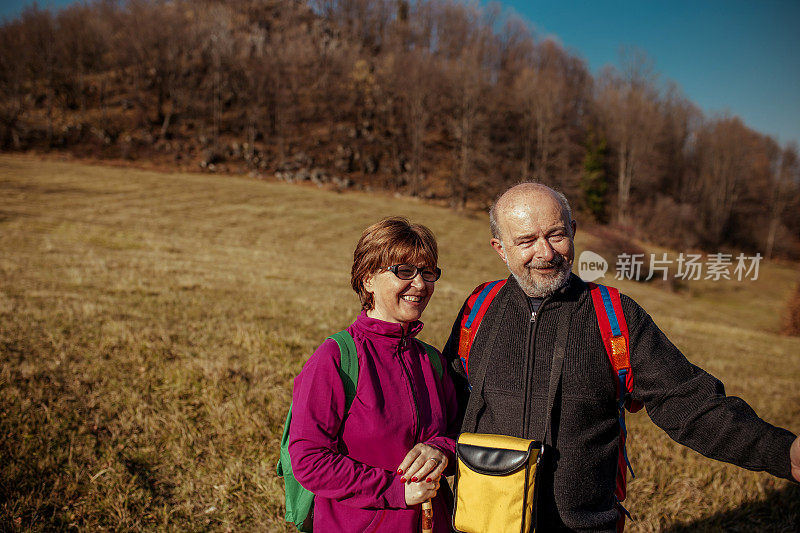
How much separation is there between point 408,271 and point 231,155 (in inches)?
2463

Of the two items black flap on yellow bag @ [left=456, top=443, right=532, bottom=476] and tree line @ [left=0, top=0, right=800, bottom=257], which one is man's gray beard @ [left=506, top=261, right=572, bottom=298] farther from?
tree line @ [left=0, top=0, right=800, bottom=257]

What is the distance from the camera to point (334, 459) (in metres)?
2.00


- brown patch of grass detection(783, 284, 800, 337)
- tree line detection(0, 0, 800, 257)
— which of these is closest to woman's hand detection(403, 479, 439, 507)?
brown patch of grass detection(783, 284, 800, 337)

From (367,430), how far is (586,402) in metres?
1.03

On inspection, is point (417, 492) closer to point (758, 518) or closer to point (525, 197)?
point (525, 197)

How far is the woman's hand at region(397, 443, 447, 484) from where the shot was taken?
2.04m

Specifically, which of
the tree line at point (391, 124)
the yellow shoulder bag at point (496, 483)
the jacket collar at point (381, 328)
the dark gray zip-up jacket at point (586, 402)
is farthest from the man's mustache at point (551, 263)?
the tree line at point (391, 124)

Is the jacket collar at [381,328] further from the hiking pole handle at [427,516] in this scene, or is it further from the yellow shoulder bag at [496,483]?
the hiking pole handle at [427,516]

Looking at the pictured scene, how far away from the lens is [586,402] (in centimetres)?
211

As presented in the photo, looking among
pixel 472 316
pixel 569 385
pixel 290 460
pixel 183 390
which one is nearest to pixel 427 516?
pixel 290 460

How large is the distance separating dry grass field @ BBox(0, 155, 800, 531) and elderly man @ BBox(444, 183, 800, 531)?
245 cm

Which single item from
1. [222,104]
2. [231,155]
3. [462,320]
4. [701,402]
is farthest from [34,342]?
[222,104]

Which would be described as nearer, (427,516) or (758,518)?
(427,516)

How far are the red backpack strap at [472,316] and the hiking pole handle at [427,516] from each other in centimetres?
70
